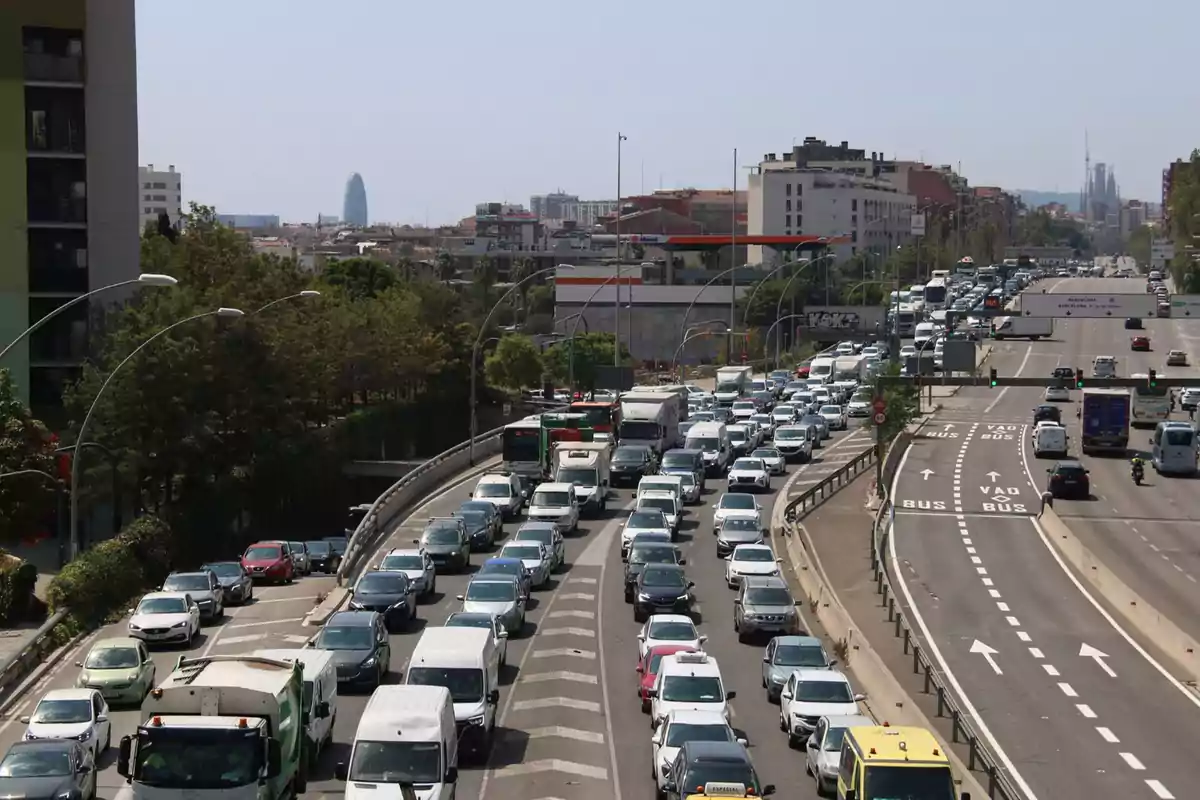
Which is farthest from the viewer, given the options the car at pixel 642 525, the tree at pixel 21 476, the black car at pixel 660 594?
the tree at pixel 21 476

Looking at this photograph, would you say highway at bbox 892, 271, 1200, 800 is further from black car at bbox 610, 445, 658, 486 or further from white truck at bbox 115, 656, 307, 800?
white truck at bbox 115, 656, 307, 800

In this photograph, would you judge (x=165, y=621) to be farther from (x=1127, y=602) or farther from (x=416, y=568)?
(x=1127, y=602)

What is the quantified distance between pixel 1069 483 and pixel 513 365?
1845 inches

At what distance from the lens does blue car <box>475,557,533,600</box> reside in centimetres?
3800

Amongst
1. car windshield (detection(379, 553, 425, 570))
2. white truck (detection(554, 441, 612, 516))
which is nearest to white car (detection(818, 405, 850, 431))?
white truck (detection(554, 441, 612, 516))

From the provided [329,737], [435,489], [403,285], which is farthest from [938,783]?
[403,285]

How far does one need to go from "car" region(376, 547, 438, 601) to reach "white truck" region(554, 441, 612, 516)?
13161 millimetres

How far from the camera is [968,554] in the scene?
48406mm

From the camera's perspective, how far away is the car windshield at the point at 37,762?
21.9m

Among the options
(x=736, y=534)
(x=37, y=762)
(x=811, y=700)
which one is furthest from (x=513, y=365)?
(x=37, y=762)

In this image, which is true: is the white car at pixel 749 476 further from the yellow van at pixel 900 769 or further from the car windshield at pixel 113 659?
the yellow van at pixel 900 769

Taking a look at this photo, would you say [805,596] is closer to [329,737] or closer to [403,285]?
[329,737]

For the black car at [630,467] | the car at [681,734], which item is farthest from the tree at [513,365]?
the car at [681,734]

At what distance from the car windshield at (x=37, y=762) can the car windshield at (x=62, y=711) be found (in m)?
2.79
